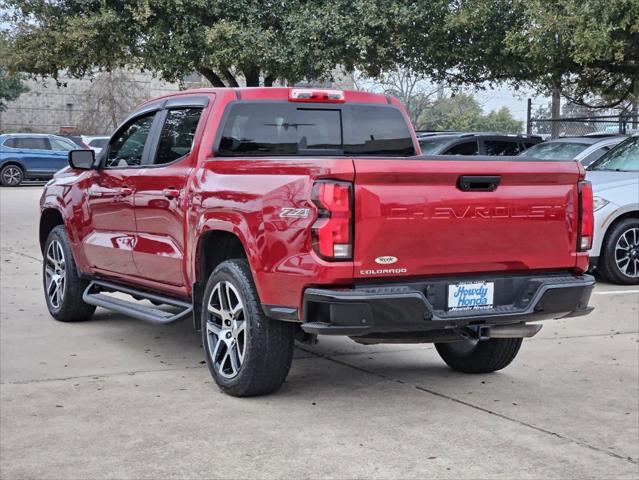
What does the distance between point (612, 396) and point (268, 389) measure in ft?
7.22

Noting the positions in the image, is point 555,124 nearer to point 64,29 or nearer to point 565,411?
point 64,29

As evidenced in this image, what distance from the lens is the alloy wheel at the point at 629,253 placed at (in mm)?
11477

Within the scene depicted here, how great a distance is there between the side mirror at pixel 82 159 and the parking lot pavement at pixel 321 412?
1408mm

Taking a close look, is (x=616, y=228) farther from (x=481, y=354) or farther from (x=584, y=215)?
(x=584, y=215)

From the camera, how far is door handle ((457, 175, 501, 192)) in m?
5.87

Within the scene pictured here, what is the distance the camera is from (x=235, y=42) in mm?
21438

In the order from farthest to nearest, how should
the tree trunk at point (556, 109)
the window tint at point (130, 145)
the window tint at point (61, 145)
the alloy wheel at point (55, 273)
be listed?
the window tint at point (61, 145) < the tree trunk at point (556, 109) < the alloy wheel at point (55, 273) < the window tint at point (130, 145)

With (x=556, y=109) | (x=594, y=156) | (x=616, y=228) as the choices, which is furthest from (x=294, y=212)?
(x=556, y=109)

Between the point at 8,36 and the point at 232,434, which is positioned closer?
the point at 232,434

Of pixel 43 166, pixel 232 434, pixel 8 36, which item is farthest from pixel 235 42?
pixel 232 434

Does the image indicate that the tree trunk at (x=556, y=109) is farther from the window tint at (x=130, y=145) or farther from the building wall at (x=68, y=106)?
the building wall at (x=68, y=106)

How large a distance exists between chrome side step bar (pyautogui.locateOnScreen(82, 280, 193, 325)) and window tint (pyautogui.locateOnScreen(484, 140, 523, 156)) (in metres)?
8.84

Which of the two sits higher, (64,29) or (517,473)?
(64,29)

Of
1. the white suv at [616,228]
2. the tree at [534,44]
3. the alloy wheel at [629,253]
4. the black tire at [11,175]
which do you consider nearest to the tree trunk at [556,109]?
the tree at [534,44]
